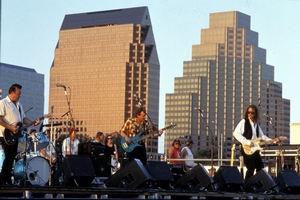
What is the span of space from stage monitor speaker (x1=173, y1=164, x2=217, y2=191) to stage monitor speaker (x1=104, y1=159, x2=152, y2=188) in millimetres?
1109

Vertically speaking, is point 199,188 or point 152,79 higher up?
point 152,79

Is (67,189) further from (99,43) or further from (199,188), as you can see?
(99,43)

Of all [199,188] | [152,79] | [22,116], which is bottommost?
[199,188]

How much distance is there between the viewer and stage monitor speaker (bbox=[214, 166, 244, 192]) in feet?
44.0

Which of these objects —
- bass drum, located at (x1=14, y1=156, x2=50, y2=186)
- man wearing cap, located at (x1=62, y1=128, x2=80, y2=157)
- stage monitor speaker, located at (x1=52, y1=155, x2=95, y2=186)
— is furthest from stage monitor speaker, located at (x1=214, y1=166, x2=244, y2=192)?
man wearing cap, located at (x1=62, y1=128, x2=80, y2=157)

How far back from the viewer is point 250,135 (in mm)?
14461

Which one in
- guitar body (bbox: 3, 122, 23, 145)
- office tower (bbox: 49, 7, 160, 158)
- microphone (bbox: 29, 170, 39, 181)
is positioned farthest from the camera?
office tower (bbox: 49, 7, 160, 158)

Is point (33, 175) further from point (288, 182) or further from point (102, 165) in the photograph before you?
point (288, 182)

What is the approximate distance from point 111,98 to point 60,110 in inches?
503

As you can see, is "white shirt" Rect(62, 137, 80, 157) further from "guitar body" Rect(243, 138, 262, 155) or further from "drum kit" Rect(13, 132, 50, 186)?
"guitar body" Rect(243, 138, 262, 155)

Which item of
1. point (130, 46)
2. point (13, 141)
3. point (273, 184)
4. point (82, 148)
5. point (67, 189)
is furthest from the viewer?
point (130, 46)

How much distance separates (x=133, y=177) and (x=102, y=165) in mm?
3198

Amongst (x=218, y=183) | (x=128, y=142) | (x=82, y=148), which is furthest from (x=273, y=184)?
(x=82, y=148)

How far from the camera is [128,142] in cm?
1420
